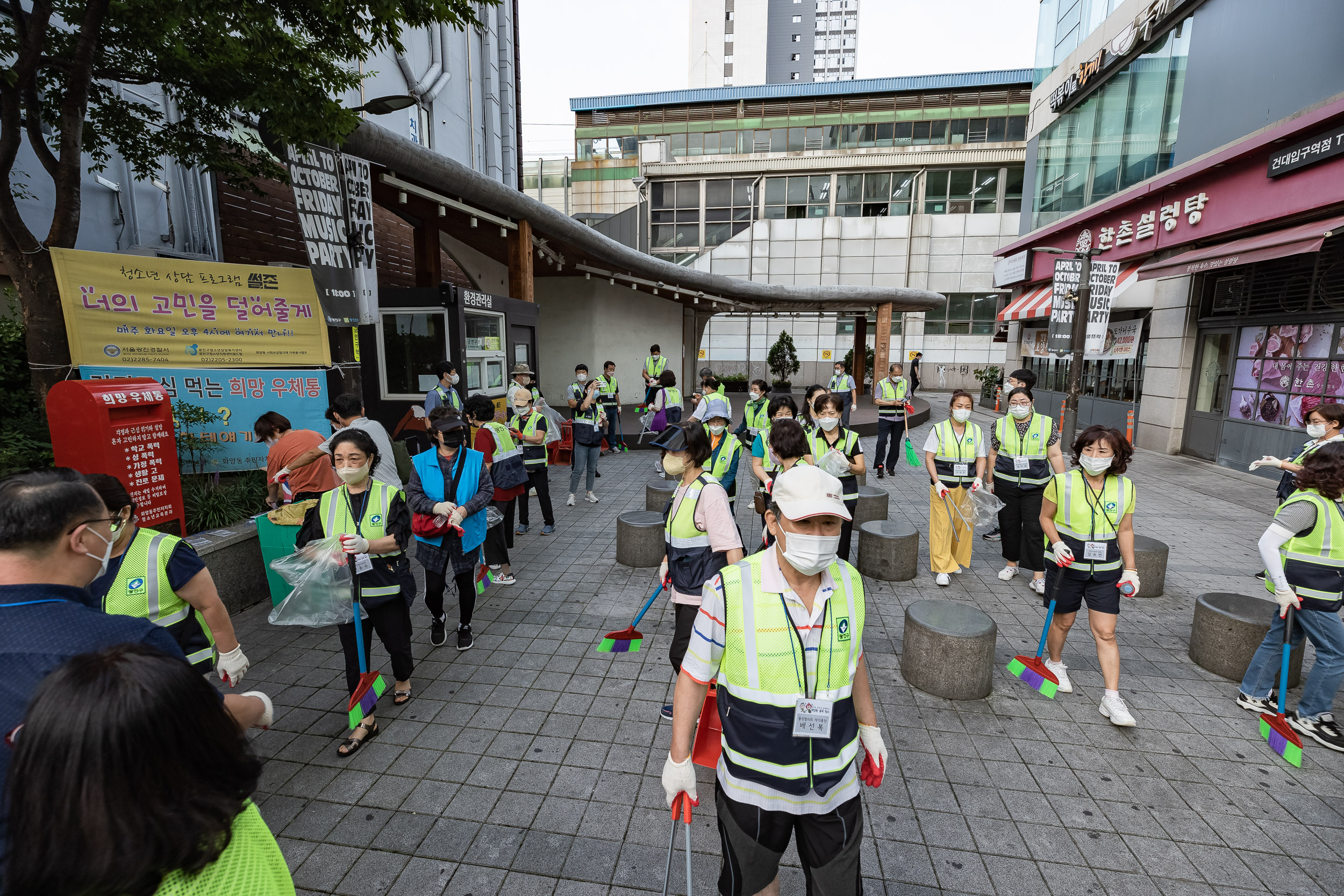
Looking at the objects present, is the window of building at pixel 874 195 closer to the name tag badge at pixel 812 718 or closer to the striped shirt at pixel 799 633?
A: the striped shirt at pixel 799 633

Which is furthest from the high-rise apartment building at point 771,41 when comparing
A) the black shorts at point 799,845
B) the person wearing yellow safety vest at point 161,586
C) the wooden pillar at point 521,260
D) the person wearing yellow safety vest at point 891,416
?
the black shorts at point 799,845

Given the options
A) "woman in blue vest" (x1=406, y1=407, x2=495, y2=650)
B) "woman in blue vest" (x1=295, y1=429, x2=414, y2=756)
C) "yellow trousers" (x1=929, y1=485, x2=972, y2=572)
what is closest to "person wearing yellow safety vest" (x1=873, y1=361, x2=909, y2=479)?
"yellow trousers" (x1=929, y1=485, x2=972, y2=572)

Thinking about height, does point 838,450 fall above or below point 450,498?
above

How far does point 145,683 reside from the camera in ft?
3.54

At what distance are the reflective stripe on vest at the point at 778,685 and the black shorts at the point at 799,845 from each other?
13 centimetres

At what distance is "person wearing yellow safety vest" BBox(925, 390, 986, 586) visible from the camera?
245 inches

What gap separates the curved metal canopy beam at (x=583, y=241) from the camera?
810 cm

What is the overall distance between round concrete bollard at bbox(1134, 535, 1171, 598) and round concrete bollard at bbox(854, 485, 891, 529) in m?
2.63

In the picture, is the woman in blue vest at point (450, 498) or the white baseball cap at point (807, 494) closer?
the white baseball cap at point (807, 494)

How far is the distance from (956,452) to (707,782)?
4264mm

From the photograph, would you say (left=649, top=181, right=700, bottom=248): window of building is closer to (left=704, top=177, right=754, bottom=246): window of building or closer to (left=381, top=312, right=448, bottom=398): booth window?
(left=704, top=177, right=754, bottom=246): window of building

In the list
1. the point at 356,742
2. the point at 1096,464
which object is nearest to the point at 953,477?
the point at 1096,464

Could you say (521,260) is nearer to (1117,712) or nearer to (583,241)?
(583,241)

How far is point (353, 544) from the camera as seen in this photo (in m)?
3.59
